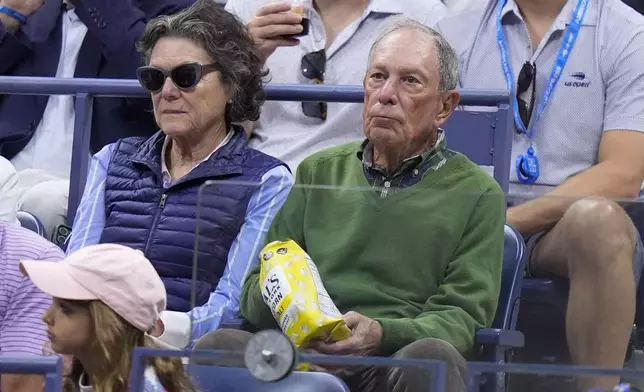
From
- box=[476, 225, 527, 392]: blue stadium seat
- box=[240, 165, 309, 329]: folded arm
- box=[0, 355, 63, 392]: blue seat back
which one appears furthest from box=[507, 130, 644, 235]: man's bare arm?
→ box=[0, 355, 63, 392]: blue seat back

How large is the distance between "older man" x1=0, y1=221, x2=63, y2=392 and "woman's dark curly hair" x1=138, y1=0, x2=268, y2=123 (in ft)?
2.62

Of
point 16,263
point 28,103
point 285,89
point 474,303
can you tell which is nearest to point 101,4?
point 28,103

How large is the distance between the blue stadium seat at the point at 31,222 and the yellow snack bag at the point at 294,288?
1.60 meters

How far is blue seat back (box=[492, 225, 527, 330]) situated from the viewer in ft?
8.54

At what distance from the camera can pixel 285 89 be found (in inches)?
163

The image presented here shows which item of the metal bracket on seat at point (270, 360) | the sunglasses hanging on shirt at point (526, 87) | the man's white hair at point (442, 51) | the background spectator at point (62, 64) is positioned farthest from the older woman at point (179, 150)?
the metal bracket on seat at point (270, 360)

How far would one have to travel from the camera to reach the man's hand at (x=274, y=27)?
4066mm

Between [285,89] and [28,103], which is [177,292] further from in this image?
[28,103]

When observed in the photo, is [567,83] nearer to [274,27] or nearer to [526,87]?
[526,87]

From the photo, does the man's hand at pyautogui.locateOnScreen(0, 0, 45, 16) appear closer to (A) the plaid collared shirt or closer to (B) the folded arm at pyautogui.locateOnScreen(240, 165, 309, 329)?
(A) the plaid collared shirt

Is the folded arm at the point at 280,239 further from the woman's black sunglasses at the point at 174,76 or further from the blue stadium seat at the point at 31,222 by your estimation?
the blue stadium seat at the point at 31,222

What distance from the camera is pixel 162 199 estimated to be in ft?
12.4

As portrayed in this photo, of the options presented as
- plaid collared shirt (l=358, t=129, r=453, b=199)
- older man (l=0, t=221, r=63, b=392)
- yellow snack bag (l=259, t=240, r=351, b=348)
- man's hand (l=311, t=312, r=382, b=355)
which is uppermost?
plaid collared shirt (l=358, t=129, r=453, b=199)

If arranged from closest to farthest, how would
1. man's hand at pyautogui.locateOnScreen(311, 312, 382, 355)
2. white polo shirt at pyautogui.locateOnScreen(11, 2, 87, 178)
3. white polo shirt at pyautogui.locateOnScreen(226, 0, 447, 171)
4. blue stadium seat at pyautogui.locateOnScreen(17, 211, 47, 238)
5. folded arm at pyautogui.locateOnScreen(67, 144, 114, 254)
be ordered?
man's hand at pyautogui.locateOnScreen(311, 312, 382, 355)
folded arm at pyautogui.locateOnScreen(67, 144, 114, 254)
blue stadium seat at pyautogui.locateOnScreen(17, 211, 47, 238)
white polo shirt at pyautogui.locateOnScreen(226, 0, 447, 171)
white polo shirt at pyautogui.locateOnScreen(11, 2, 87, 178)
